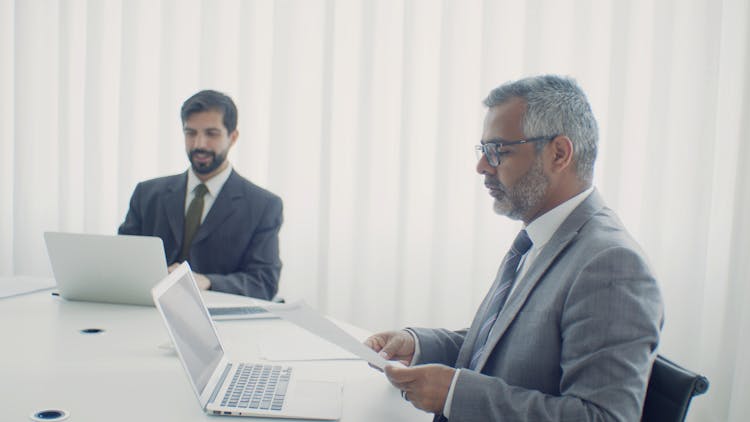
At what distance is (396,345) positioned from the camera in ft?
5.34

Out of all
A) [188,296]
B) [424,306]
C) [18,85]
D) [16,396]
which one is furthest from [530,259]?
[18,85]

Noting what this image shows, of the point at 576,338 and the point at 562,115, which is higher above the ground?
the point at 562,115

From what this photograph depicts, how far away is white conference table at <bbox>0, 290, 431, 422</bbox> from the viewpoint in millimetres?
1249

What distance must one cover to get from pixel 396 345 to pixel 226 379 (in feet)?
1.46

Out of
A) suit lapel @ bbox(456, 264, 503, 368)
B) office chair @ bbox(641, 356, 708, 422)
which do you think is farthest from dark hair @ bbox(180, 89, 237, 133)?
office chair @ bbox(641, 356, 708, 422)

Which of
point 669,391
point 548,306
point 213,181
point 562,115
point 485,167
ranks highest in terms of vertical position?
point 562,115

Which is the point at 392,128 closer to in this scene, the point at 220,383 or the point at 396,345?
the point at 396,345

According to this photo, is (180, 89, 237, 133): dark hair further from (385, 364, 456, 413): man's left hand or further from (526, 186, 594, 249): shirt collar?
(385, 364, 456, 413): man's left hand

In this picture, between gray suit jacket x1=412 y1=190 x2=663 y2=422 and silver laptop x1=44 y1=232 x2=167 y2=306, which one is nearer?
gray suit jacket x1=412 y1=190 x2=663 y2=422

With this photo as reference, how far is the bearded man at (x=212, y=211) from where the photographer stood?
2.91 meters

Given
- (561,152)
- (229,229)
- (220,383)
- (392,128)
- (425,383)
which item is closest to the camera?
(425,383)

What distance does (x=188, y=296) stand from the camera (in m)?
1.52

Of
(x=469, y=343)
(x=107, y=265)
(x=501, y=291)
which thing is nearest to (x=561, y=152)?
(x=501, y=291)

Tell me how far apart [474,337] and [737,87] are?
2.37m
